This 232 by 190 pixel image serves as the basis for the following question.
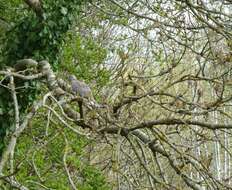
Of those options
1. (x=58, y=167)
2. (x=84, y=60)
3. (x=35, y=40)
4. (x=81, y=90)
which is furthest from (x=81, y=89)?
(x=84, y=60)

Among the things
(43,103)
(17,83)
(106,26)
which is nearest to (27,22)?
Answer: (17,83)

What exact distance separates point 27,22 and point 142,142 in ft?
6.55

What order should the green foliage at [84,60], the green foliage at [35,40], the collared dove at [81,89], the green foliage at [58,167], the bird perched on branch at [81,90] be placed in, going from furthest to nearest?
the green foliage at [84,60] → the green foliage at [58,167] → the green foliage at [35,40] → the collared dove at [81,89] → the bird perched on branch at [81,90]

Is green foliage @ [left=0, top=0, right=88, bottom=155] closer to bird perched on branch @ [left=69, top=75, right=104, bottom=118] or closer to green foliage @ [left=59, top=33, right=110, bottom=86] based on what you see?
bird perched on branch @ [left=69, top=75, right=104, bottom=118]

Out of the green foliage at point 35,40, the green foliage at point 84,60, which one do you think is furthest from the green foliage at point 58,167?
the green foliage at point 84,60

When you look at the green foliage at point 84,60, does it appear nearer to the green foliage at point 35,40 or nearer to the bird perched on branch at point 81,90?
the green foliage at point 35,40

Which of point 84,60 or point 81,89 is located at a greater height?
point 84,60

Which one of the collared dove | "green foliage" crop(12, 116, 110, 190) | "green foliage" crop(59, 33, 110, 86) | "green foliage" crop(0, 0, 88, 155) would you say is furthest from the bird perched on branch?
"green foliage" crop(59, 33, 110, 86)

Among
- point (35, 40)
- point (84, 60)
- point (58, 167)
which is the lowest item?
point (58, 167)

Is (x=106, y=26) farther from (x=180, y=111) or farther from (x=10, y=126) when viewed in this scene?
(x=180, y=111)

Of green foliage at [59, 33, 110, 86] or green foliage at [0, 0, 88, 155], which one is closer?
green foliage at [0, 0, 88, 155]

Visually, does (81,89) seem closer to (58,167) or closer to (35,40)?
(35,40)

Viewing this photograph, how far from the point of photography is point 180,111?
10.8 ft

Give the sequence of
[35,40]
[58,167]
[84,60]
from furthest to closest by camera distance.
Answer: [84,60] < [58,167] < [35,40]
